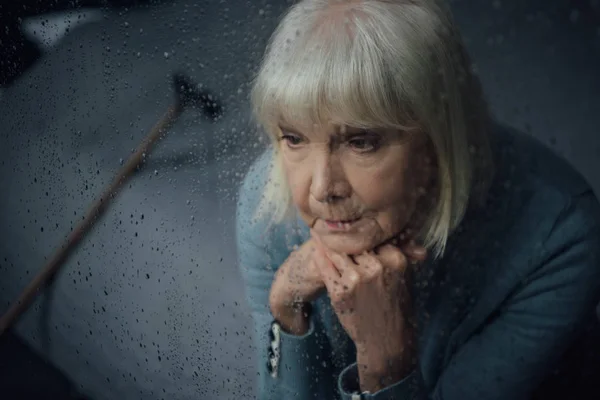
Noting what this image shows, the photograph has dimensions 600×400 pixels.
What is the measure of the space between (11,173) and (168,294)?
0.93 feet

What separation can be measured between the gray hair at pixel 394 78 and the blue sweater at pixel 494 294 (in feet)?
0.05

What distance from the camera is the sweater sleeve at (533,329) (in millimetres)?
327

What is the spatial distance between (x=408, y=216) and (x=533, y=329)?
9 cm

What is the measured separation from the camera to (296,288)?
1.30 feet

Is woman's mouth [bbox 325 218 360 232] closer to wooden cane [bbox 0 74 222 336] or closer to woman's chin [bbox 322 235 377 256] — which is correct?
woman's chin [bbox 322 235 377 256]

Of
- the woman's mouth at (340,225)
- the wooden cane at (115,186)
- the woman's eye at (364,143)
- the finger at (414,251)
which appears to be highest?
the woman's eye at (364,143)

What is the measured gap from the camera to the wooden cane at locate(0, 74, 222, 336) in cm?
44

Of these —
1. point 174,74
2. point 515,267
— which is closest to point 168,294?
point 174,74

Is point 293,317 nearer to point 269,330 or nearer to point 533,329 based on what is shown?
point 269,330

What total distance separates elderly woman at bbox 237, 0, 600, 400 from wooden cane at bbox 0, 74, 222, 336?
0.24 feet

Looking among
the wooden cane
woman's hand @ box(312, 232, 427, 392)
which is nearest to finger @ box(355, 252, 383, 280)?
woman's hand @ box(312, 232, 427, 392)

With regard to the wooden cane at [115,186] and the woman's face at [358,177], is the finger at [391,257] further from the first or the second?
the wooden cane at [115,186]

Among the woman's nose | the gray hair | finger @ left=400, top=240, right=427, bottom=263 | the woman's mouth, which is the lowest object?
finger @ left=400, top=240, right=427, bottom=263

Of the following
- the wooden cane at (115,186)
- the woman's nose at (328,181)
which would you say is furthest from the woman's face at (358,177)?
the wooden cane at (115,186)
